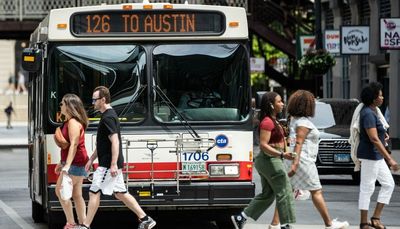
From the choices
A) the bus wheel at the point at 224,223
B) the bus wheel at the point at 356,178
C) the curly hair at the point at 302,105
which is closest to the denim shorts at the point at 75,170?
the curly hair at the point at 302,105

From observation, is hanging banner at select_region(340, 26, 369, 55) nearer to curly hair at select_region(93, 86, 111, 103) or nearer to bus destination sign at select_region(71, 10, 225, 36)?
bus destination sign at select_region(71, 10, 225, 36)

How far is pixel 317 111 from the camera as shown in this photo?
26719mm

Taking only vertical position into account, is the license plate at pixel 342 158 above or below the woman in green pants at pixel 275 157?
below

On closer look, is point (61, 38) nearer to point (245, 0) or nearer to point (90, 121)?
point (90, 121)

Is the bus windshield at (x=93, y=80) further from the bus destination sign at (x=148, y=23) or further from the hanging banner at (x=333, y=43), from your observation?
the hanging banner at (x=333, y=43)

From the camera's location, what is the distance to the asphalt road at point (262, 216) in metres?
16.9

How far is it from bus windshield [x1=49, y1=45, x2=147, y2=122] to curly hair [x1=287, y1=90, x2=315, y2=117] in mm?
1850

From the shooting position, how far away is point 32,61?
15.2 meters

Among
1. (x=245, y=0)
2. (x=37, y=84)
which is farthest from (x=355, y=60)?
(x=37, y=84)

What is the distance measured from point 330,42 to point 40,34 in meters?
23.5

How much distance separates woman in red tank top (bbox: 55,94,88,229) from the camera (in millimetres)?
14117

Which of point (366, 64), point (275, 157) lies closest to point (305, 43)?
point (366, 64)

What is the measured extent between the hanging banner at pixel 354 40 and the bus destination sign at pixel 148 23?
20309 mm

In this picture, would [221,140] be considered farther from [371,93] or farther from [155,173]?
→ [371,93]
